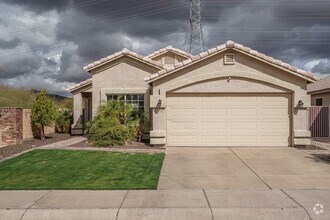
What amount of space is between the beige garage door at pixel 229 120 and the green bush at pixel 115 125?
6.48 ft

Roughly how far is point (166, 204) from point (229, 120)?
375 inches

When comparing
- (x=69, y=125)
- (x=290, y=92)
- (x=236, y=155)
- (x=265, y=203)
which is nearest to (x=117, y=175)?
(x=265, y=203)

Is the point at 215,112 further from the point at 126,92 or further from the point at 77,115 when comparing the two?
the point at 77,115

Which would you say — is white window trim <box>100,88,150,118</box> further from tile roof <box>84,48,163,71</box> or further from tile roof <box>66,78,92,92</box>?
tile roof <box>66,78,92,92</box>

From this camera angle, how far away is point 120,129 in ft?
54.2

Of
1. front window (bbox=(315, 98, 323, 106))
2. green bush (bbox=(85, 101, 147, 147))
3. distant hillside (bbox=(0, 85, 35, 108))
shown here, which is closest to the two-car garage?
green bush (bbox=(85, 101, 147, 147))

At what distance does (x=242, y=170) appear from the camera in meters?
10.9

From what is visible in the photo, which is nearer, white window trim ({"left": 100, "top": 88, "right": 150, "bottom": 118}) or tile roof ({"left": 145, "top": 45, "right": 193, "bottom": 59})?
white window trim ({"left": 100, "top": 88, "right": 150, "bottom": 118})

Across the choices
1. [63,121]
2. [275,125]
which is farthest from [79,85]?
[275,125]

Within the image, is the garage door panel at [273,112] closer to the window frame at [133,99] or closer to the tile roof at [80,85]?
the window frame at [133,99]

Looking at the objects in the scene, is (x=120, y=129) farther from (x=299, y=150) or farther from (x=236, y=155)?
(x=299, y=150)

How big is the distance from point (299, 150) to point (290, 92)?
2.58 metres

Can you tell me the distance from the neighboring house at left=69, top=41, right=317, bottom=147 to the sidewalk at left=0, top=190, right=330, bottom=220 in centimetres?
801

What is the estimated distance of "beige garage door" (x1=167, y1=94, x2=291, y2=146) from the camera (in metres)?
16.2
